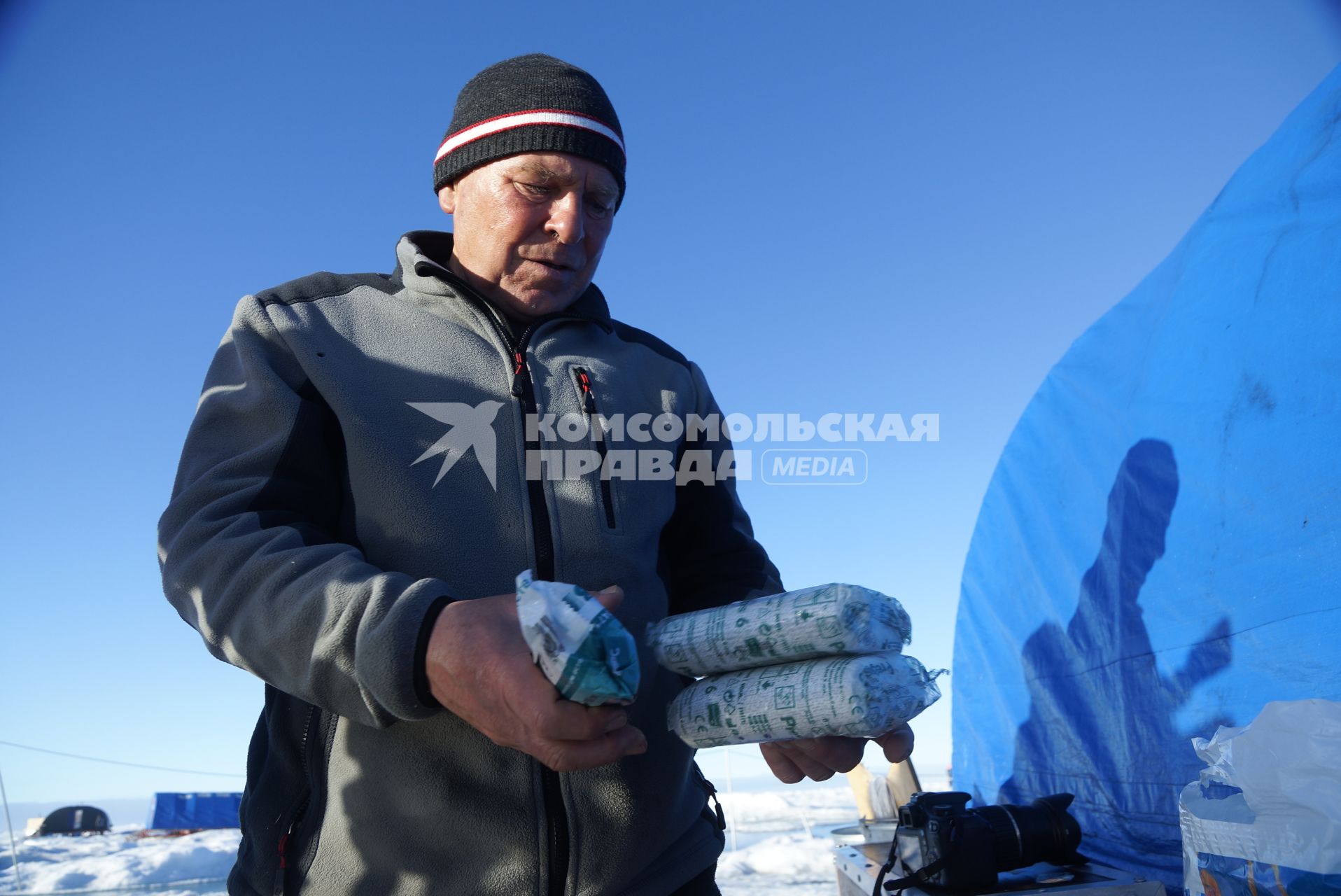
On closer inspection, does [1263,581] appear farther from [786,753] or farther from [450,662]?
[450,662]

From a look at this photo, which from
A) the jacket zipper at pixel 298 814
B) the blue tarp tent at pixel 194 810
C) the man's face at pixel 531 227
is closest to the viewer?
the jacket zipper at pixel 298 814

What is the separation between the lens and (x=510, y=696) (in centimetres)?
84

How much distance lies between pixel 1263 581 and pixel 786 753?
1518 mm

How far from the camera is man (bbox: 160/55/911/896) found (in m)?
0.97

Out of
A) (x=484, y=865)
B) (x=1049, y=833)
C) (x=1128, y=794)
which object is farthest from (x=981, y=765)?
(x=484, y=865)

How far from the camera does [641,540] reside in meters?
1.51

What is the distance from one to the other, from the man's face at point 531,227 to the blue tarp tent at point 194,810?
641 inches

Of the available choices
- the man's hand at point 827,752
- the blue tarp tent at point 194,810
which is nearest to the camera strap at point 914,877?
the man's hand at point 827,752

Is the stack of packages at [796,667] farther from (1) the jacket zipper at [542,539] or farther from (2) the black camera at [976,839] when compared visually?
(2) the black camera at [976,839]

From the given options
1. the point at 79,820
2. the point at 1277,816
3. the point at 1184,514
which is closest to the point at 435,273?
the point at 1277,816

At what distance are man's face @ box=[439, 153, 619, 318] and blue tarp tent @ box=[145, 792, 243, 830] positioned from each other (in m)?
16.3

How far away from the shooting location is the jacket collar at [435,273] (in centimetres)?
157

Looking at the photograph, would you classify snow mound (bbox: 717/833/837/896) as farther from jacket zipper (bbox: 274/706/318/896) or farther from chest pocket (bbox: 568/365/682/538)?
jacket zipper (bbox: 274/706/318/896)

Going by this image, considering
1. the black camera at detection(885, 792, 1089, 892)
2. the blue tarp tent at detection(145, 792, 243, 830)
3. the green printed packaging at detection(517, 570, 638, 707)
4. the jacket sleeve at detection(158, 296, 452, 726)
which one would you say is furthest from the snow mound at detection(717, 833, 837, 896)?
the blue tarp tent at detection(145, 792, 243, 830)
